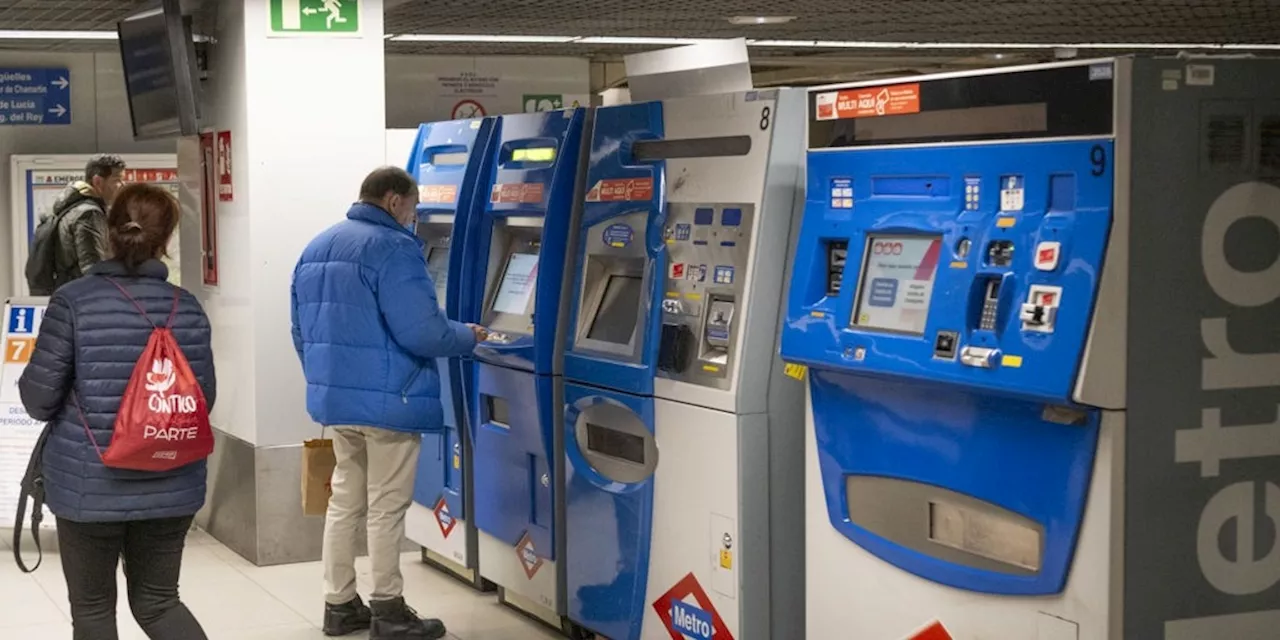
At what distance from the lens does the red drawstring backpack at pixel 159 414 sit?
3842 millimetres

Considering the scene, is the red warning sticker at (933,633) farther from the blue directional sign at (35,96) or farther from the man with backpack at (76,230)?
the blue directional sign at (35,96)

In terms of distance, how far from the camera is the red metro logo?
362 centimetres

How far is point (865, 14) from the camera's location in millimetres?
8891

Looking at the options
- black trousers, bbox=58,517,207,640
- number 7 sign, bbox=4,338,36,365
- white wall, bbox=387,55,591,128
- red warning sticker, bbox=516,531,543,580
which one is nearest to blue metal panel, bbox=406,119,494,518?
red warning sticker, bbox=516,531,543,580

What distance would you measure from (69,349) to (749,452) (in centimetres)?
173

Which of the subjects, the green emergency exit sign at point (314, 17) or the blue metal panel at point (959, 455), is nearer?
the blue metal panel at point (959, 455)

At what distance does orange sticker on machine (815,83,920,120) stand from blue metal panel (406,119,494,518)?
77.1 inches

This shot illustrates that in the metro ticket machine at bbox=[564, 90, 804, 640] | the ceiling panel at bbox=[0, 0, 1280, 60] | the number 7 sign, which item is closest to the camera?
the metro ticket machine at bbox=[564, 90, 804, 640]

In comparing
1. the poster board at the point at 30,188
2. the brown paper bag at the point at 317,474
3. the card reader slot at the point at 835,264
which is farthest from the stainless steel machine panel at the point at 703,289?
the poster board at the point at 30,188

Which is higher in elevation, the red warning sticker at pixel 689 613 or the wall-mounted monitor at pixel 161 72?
the wall-mounted monitor at pixel 161 72

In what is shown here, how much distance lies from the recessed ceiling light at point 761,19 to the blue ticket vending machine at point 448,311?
11.0 feet

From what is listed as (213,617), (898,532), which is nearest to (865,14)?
(213,617)

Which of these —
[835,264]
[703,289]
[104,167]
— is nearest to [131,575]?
[703,289]

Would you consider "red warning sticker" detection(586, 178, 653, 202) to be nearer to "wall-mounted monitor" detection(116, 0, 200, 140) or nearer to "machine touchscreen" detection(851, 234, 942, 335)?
"machine touchscreen" detection(851, 234, 942, 335)
